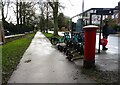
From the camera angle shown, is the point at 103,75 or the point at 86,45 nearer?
the point at 103,75

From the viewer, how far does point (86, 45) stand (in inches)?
344

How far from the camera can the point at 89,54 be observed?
8648 mm

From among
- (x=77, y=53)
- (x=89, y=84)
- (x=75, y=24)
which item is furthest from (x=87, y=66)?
(x=75, y=24)

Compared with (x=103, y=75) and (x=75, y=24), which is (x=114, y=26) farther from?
(x=103, y=75)

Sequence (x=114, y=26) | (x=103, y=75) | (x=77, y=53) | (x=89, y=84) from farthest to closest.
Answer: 1. (x=114, y=26)
2. (x=77, y=53)
3. (x=103, y=75)
4. (x=89, y=84)

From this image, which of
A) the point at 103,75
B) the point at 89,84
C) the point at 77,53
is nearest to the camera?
the point at 89,84

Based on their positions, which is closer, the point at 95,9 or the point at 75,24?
the point at 95,9

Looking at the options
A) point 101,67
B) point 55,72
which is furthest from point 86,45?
point 55,72

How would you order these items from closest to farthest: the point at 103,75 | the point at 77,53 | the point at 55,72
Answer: the point at 103,75
the point at 55,72
the point at 77,53

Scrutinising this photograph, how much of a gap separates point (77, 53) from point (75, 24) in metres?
7.22

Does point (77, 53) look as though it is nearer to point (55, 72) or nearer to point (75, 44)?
point (75, 44)

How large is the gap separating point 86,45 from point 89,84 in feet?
8.60

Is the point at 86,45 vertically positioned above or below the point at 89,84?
above

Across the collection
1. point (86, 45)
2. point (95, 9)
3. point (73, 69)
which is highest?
point (95, 9)
